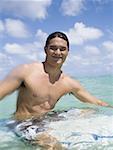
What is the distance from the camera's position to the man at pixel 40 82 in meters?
2.90

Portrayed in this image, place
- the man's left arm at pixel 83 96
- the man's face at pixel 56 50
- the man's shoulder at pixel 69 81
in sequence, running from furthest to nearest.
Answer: the man's left arm at pixel 83 96
the man's shoulder at pixel 69 81
the man's face at pixel 56 50

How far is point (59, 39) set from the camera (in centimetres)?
301

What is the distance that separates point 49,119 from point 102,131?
0.50 meters

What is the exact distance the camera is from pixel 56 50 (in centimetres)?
298

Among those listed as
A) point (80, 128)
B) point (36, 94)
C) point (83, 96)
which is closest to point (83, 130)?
point (80, 128)

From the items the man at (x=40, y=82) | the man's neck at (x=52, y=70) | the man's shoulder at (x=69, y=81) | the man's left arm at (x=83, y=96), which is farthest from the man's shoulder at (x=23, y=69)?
the man's left arm at (x=83, y=96)

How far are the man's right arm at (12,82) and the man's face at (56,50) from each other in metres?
0.28

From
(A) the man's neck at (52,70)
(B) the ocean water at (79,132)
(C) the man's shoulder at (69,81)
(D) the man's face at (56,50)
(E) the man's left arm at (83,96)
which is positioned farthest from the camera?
(E) the man's left arm at (83,96)

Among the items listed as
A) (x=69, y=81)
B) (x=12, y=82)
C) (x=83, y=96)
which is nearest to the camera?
(x=12, y=82)

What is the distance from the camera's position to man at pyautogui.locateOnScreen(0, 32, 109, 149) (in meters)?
2.90

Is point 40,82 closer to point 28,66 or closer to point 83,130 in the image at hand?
point 28,66

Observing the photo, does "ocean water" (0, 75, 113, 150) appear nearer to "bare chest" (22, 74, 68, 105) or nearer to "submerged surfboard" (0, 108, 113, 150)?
"submerged surfboard" (0, 108, 113, 150)

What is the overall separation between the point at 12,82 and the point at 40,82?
0.86 ft

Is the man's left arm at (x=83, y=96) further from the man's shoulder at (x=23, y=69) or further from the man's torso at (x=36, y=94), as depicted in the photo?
the man's shoulder at (x=23, y=69)
